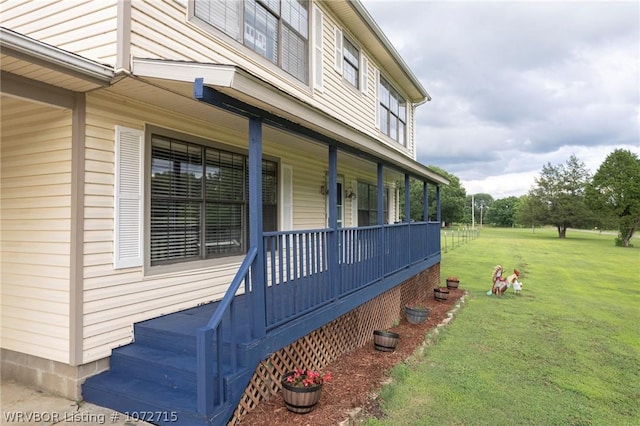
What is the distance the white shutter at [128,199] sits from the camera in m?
3.80

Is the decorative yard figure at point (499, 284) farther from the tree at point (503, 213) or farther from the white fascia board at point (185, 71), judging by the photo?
the tree at point (503, 213)

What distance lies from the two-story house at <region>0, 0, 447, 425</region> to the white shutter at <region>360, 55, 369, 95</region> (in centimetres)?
452

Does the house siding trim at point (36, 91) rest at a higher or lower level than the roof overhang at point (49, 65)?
lower

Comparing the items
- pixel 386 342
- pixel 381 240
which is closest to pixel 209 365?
pixel 386 342

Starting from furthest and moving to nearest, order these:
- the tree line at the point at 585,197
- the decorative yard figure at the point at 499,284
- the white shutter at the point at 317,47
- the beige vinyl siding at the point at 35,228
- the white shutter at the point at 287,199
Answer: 1. the tree line at the point at 585,197
2. the decorative yard figure at the point at 499,284
3. the white shutter at the point at 317,47
4. the white shutter at the point at 287,199
5. the beige vinyl siding at the point at 35,228

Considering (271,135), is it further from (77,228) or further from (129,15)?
(77,228)

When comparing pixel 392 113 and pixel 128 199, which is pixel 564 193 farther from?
pixel 128 199

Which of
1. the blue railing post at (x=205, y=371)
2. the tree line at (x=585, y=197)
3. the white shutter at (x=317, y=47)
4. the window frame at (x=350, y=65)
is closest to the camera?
the blue railing post at (x=205, y=371)

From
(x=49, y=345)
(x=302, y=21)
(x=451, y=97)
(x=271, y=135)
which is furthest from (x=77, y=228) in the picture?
(x=451, y=97)

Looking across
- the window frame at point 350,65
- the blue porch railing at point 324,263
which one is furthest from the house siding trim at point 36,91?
the window frame at point 350,65

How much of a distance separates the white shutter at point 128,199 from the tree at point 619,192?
3964 cm

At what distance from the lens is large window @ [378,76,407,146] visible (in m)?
11.1

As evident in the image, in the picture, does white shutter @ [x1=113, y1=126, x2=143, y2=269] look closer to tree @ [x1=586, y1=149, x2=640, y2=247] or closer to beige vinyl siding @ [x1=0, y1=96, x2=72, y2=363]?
beige vinyl siding @ [x1=0, y1=96, x2=72, y2=363]

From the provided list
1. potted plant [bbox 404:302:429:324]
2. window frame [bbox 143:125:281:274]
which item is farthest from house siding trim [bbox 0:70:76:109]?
potted plant [bbox 404:302:429:324]
